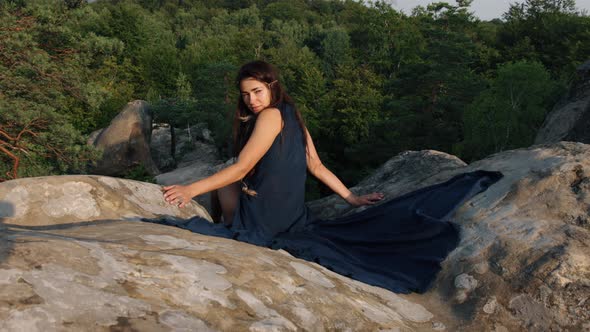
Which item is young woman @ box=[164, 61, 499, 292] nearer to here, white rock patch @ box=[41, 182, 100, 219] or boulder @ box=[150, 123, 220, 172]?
white rock patch @ box=[41, 182, 100, 219]

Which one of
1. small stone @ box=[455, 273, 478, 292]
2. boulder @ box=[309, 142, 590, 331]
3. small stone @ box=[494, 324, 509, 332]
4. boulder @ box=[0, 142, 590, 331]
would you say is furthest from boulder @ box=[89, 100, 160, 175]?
small stone @ box=[494, 324, 509, 332]

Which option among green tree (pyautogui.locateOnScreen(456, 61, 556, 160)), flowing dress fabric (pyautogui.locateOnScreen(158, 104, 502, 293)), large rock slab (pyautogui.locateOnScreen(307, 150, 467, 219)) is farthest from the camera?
green tree (pyautogui.locateOnScreen(456, 61, 556, 160))

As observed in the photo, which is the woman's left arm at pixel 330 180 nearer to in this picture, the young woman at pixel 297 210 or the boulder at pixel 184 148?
the young woman at pixel 297 210

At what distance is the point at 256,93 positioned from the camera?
3.51m

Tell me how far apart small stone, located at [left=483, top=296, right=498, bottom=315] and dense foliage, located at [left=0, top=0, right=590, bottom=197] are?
10.7m

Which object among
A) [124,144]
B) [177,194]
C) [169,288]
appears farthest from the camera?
[124,144]

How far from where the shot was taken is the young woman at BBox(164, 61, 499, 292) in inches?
123

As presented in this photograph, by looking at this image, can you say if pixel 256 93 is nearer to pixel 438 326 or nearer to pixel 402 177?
pixel 438 326

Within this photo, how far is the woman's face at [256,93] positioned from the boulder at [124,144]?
740 inches

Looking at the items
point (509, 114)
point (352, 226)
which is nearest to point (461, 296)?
point (352, 226)

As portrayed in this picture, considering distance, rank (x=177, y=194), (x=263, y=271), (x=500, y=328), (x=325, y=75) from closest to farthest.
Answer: (x=263, y=271)
(x=500, y=328)
(x=177, y=194)
(x=325, y=75)

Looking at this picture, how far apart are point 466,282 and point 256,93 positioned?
1738mm

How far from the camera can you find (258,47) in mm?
49188

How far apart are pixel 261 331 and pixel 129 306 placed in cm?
48
